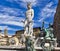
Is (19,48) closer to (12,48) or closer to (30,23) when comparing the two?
(12,48)

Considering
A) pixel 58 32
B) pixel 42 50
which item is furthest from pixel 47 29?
Result: pixel 58 32

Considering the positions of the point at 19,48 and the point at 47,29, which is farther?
the point at 47,29

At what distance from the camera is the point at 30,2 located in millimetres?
23688

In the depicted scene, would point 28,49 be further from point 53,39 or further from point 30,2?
point 30,2

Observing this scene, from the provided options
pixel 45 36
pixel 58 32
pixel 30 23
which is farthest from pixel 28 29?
pixel 58 32

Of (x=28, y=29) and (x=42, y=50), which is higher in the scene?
(x=28, y=29)

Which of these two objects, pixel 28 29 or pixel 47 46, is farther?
pixel 28 29

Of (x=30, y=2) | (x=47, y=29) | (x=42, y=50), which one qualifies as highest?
(x=30, y=2)

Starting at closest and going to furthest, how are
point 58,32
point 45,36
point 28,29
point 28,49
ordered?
point 28,49 → point 45,36 → point 28,29 → point 58,32

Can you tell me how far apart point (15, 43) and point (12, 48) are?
Answer: 4.84ft

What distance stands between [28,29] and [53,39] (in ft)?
8.25

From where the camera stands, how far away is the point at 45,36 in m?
21.2

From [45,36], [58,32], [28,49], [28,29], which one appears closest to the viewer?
[28,49]

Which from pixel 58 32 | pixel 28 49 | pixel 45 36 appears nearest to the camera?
pixel 28 49
